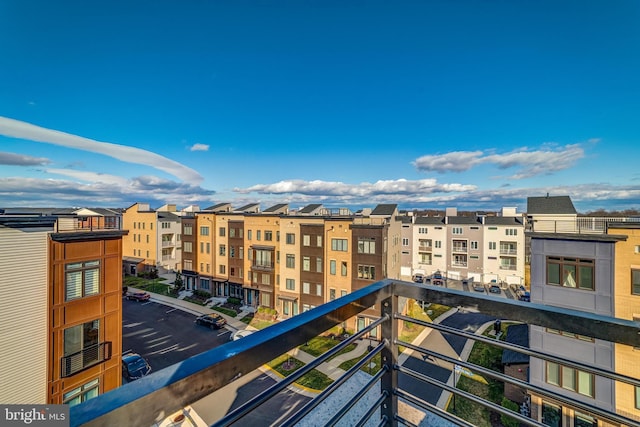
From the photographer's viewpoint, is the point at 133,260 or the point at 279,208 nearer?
the point at 279,208

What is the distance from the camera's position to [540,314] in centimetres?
125

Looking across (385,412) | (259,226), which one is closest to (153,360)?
(259,226)

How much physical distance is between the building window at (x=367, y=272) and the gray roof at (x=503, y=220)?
1575 cm

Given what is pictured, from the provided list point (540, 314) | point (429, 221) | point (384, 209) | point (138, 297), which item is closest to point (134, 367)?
point (138, 297)

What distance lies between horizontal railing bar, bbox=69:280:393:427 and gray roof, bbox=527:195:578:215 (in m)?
26.8

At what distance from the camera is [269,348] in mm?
869

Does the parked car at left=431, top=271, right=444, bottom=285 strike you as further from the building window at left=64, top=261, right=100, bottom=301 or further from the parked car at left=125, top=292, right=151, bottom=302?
the building window at left=64, top=261, right=100, bottom=301

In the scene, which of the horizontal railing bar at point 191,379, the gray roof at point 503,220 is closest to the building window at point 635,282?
the horizontal railing bar at point 191,379

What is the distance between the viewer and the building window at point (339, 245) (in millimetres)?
16203

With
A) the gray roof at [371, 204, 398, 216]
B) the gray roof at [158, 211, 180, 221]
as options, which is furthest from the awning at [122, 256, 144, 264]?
the gray roof at [371, 204, 398, 216]

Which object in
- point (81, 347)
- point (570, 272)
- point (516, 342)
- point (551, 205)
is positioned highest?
point (551, 205)

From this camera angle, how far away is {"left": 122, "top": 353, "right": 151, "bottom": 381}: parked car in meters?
10.9

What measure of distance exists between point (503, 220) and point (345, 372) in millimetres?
28703

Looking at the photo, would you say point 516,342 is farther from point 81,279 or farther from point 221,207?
point 221,207
